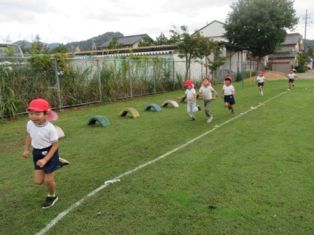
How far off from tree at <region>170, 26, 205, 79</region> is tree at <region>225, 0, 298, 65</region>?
50.0ft

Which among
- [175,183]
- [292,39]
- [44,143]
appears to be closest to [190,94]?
[175,183]

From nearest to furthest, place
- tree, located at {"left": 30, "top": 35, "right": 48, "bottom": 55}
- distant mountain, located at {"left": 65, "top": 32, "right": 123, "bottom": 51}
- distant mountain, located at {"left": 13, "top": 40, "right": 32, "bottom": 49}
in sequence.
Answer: tree, located at {"left": 30, "top": 35, "right": 48, "bottom": 55} < distant mountain, located at {"left": 13, "top": 40, "right": 32, "bottom": 49} < distant mountain, located at {"left": 65, "top": 32, "right": 123, "bottom": 51}

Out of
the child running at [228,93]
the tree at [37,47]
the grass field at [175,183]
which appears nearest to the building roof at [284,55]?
the child running at [228,93]

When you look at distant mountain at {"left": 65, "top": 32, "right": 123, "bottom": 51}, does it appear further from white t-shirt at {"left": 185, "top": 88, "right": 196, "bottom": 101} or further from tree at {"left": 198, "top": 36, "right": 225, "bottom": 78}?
white t-shirt at {"left": 185, "top": 88, "right": 196, "bottom": 101}

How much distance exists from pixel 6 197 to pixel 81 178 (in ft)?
3.89

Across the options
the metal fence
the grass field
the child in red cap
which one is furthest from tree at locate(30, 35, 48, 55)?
the child in red cap

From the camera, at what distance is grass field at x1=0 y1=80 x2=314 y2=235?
4160 millimetres

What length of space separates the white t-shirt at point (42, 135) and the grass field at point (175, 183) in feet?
2.75

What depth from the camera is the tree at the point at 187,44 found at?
2505cm

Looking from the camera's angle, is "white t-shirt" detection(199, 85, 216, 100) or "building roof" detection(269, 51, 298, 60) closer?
"white t-shirt" detection(199, 85, 216, 100)

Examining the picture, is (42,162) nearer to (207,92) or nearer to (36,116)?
(36,116)

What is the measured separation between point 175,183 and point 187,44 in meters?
20.6

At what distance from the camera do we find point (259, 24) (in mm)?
40344

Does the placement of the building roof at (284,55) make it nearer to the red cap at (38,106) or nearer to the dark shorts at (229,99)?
the dark shorts at (229,99)
